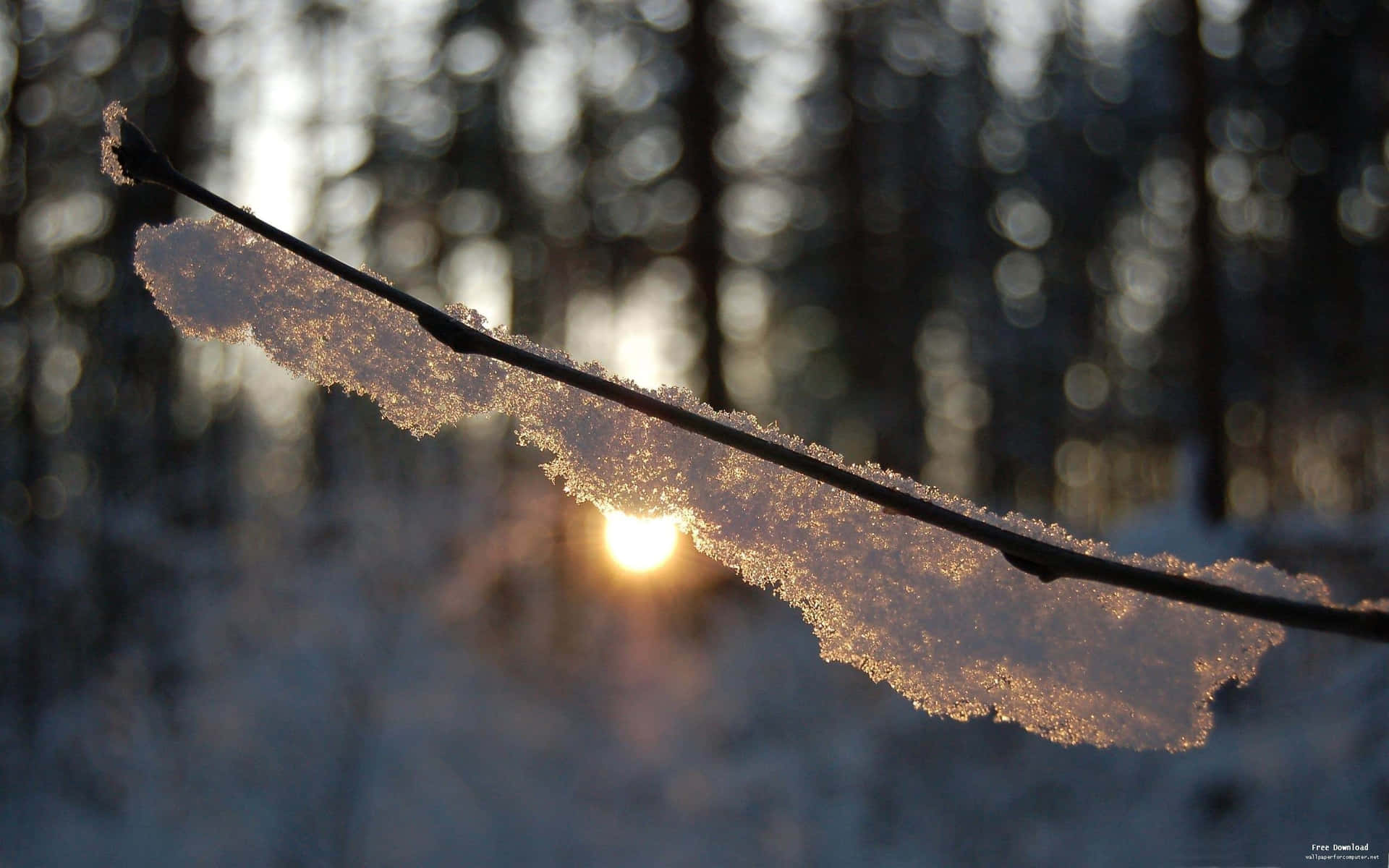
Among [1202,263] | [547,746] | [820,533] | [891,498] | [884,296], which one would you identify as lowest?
[547,746]

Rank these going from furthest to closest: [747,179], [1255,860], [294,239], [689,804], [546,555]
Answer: [747,179], [546,555], [689,804], [1255,860], [294,239]

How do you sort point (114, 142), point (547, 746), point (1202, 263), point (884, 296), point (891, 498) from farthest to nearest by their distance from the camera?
point (884, 296), point (1202, 263), point (547, 746), point (114, 142), point (891, 498)

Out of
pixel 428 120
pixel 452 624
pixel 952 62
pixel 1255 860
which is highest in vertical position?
pixel 952 62

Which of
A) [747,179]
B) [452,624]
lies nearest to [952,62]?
[747,179]

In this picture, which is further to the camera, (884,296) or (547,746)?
(884,296)

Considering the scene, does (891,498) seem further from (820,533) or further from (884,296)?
(884,296)

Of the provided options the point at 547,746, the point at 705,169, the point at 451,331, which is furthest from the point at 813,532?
the point at 705,169

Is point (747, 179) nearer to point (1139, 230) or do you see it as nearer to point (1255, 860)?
point (1139, 230)

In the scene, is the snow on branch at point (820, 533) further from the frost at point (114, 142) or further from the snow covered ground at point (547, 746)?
the snow covered ground at point (547, 746)
